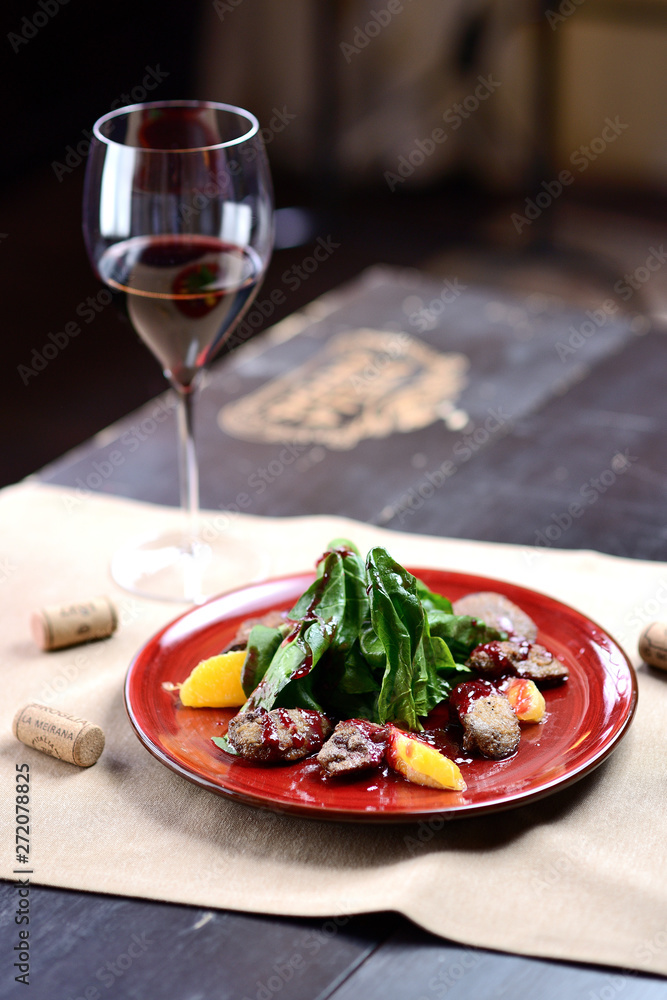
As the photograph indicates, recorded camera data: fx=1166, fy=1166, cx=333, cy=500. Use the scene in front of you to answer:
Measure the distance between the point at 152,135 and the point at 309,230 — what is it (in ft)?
12.2

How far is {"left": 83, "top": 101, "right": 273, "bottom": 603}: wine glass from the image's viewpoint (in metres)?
1.13

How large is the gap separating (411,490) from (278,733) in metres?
0.68

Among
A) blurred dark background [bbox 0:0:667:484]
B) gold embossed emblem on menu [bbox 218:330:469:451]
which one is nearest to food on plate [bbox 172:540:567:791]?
gold embossed emblem on menu [bbox 218:330:469:451]

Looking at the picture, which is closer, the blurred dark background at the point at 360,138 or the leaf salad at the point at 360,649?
the leaf salad at the point at 360,649

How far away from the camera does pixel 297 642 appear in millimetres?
864

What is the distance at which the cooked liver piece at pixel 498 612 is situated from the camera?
97 centimetres

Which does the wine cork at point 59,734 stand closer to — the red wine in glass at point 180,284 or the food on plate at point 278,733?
the food on plate at point 278,733

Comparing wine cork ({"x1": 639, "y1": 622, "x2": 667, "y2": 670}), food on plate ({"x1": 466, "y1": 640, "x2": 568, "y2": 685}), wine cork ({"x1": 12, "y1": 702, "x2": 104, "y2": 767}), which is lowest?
wine cork ({"x1": 639, "y1": 622, "x2": 667, "y2": 670})

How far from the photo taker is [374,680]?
2.90 feet

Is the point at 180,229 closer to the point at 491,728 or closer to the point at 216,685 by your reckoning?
the point at 216,685

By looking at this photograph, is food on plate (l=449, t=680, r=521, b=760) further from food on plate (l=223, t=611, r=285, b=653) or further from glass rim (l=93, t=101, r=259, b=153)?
glass rim (l=93, t=101, r=259, b=153)

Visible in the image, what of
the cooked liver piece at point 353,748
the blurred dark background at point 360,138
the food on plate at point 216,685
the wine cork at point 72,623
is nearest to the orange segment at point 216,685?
the food on plate at point 216,685

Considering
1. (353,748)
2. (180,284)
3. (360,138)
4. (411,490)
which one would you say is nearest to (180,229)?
(180,284)

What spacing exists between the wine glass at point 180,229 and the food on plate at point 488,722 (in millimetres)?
423
